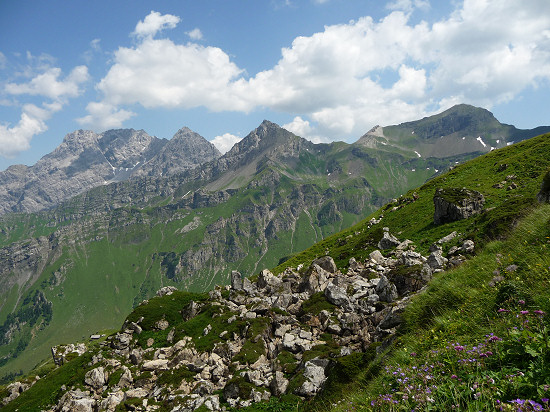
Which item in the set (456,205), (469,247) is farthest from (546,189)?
(456,205)

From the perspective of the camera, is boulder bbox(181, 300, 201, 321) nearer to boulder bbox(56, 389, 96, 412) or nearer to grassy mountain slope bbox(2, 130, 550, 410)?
boulder bbox(56, 389, 96, 412)

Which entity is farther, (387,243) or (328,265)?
(387,243)

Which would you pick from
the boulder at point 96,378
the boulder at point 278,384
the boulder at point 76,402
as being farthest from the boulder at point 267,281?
the boulder at point 76,402

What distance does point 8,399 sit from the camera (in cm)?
4475

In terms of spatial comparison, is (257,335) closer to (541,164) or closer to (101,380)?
(101,380)

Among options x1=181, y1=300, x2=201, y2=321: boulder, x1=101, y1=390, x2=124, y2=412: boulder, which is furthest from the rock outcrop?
x1=181, y1=300, x2=201, y2=321: boulder

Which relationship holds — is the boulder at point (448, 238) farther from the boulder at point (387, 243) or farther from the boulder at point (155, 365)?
the boulder at point (155, 365)

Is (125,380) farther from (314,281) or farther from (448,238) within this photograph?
(448,238)

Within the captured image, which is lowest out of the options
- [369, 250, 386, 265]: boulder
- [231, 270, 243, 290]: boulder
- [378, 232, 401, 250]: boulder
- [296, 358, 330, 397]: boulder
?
[296, 358, 330, 397]: boulder

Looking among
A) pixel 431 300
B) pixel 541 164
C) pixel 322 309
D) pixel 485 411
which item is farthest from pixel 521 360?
pixel 541 164

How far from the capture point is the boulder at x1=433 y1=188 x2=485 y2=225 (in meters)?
49.2

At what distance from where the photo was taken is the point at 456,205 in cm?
4947

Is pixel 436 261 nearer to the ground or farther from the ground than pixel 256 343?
farther from the ground

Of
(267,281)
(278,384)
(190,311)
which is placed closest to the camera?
(278,384)
